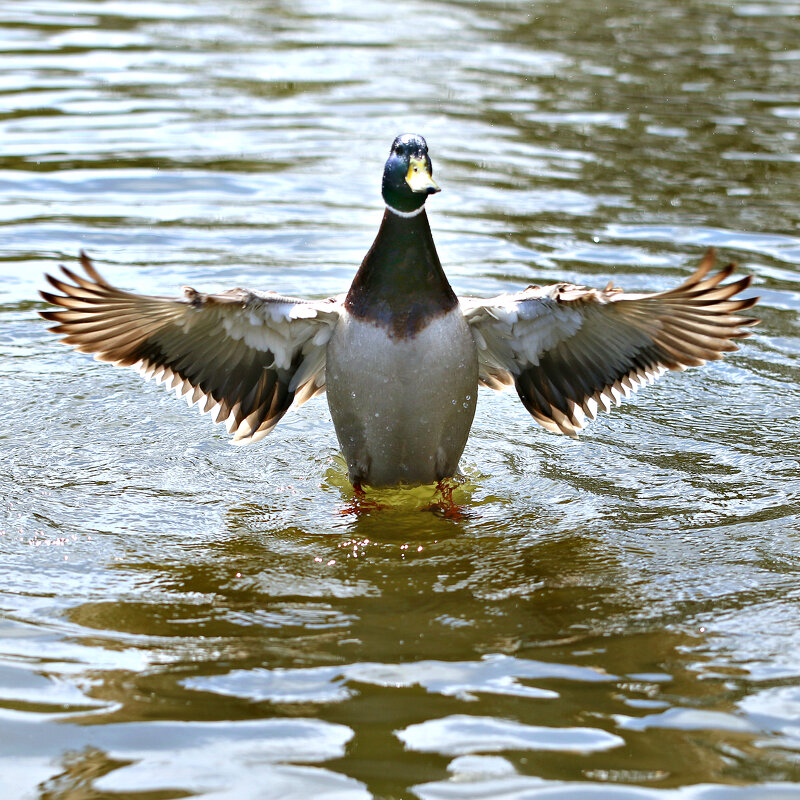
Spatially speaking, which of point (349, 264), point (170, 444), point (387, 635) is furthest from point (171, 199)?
point (387, 635)

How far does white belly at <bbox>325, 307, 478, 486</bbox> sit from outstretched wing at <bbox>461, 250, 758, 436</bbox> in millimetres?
308

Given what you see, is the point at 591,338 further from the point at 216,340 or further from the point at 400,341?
the point at 216,340

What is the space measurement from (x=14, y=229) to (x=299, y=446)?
154 inches

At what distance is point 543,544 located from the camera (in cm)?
581

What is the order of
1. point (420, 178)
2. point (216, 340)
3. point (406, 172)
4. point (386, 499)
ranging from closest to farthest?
point (420, 178), point (406, 172), point (216, 340), point (386, 499)

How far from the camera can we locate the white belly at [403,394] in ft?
18.9

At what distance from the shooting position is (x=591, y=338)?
6191mm

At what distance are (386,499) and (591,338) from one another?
4.25 feet

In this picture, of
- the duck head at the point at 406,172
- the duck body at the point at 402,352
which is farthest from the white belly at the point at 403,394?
the duck head at the point at 406,172

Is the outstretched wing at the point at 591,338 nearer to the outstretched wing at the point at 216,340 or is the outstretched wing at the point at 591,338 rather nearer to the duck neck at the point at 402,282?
the duck neck at the point at 402,282

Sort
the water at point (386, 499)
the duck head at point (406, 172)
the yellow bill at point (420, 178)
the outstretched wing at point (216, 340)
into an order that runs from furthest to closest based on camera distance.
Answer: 1. the duck head at point (406, 172)
2. the outstretched wing at point (216, 340)
3. the yellow bill at point (420, 178)
4. the water at point (386, 499)

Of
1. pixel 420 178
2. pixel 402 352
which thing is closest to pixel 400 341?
pixel 402 352

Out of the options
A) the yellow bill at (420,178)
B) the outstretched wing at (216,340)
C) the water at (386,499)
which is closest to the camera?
the water at (386,499)

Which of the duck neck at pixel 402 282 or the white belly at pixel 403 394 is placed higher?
the duck neck at pixel 402 282
